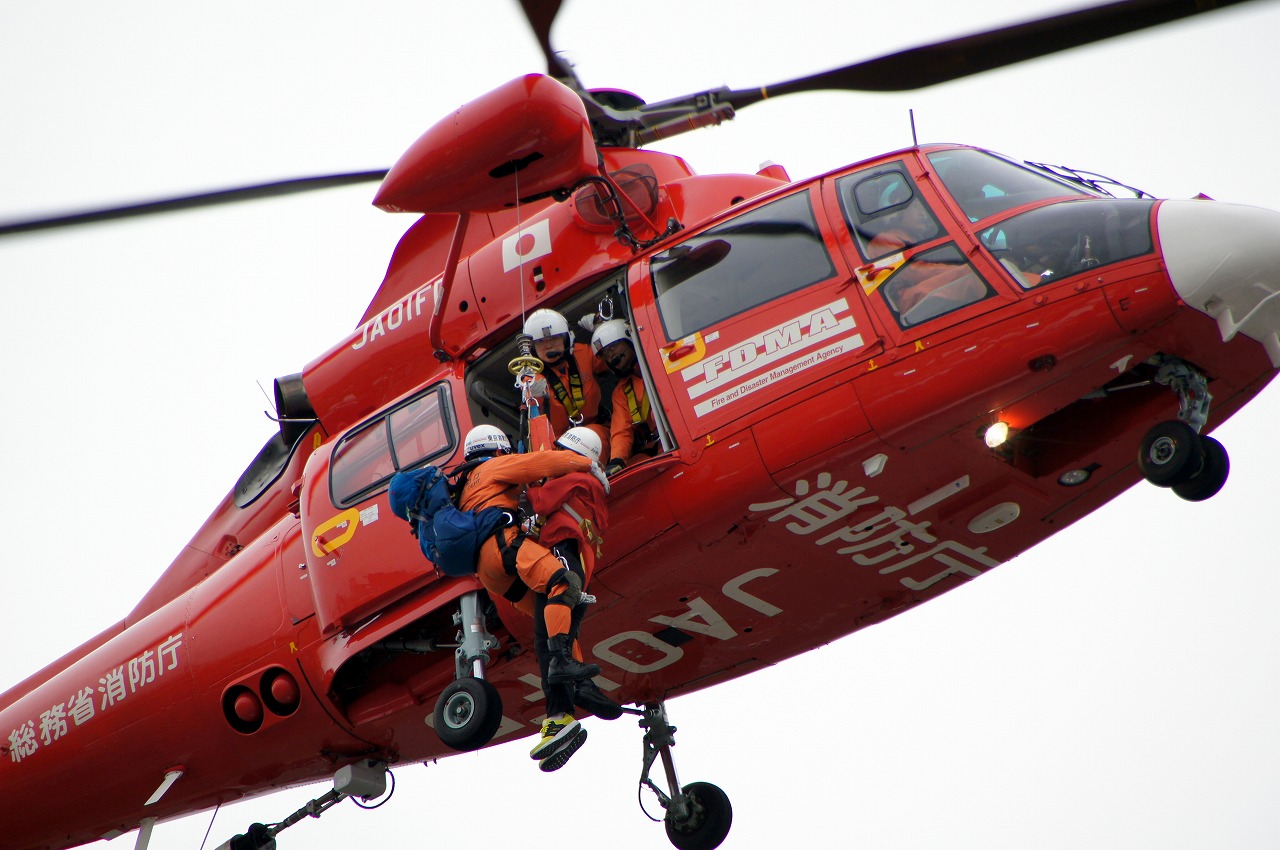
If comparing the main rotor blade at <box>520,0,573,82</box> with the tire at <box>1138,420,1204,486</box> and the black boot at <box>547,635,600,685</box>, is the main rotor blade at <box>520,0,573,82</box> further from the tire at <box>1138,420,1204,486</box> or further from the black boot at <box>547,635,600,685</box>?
the tire at <box>1138,420,1204,486</box>

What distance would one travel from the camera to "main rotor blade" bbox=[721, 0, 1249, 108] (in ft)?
21.7

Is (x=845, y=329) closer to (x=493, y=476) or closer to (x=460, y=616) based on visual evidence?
(x=493, y=476)

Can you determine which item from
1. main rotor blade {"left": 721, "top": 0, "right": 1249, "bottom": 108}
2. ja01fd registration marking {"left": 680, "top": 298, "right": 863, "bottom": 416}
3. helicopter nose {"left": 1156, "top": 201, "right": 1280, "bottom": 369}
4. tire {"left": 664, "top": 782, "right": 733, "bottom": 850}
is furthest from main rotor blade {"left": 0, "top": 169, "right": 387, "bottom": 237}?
helicopter nose {"left": 1156, "top": 201, "right": 1280, "bottom": 369}

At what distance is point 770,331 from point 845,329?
1.41ft

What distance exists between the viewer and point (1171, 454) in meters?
6.82

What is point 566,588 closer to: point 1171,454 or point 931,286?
point 931,286

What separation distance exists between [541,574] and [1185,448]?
3289mm

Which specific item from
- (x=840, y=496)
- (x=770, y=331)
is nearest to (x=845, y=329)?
(x=770, y=331)

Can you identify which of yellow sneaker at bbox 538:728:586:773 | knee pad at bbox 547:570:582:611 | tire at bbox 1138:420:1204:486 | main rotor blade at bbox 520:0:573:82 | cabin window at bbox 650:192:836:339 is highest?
main rotor blade at bbox 520:0:573:82

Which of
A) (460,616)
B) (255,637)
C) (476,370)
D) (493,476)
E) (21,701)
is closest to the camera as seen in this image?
(493,476)

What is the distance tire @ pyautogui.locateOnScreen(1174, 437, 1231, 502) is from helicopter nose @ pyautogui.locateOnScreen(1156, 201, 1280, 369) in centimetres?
56

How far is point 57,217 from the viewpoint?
8.76 metres

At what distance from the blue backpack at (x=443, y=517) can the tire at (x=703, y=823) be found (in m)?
2.79

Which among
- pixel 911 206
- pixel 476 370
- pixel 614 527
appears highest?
pixel 476 370
